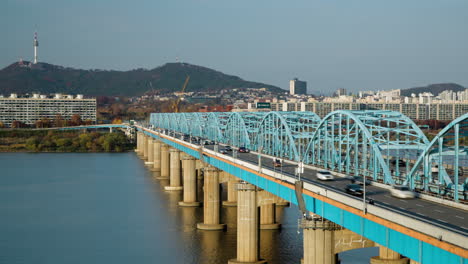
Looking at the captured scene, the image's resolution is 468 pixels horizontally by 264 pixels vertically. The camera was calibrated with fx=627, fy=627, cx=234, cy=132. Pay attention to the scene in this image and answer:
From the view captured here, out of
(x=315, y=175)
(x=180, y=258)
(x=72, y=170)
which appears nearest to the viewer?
(x=315, y=175)

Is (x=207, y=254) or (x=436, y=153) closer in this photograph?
(x=436, y=153)

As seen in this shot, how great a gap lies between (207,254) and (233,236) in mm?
6155

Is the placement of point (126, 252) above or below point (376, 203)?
below

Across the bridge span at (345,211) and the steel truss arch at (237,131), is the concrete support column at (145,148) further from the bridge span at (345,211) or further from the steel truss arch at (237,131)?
the bridge span at (345,211)

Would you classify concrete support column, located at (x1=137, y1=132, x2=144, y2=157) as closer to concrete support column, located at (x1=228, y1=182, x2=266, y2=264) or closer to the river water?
the river water

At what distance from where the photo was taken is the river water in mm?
45812

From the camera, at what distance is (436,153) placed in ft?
109

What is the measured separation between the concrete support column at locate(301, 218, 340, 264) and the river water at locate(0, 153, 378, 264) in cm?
1307

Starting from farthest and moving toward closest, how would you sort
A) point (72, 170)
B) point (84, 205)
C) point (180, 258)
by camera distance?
1. point (72, 170)
2. point (84, 205)
3. point (180, 258)

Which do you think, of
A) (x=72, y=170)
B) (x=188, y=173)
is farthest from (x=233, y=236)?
(x=72, y=170)

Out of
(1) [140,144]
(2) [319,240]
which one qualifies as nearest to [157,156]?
(1) [140,144]

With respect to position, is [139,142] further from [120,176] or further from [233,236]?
[233,236]

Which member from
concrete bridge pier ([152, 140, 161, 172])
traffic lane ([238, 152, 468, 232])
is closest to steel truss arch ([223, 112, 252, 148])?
concrete bridge pier ([152, 140, 161, 172])

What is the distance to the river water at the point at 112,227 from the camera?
4581 cm
